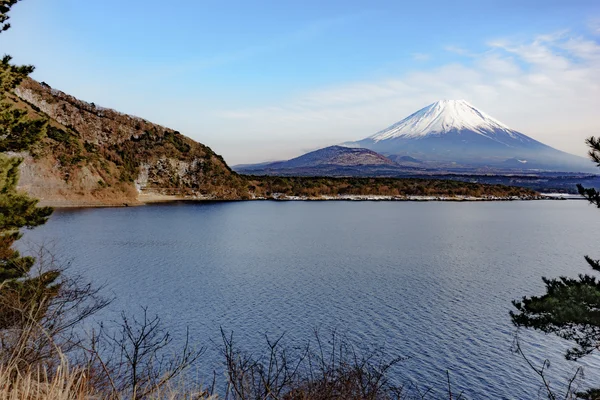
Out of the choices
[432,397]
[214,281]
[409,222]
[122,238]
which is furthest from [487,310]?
[409,222]

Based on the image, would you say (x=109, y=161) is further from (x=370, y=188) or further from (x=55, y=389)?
(x=55, y=389)

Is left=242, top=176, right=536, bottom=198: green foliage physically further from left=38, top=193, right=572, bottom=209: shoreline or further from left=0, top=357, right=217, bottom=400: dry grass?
left=0, top=357, right=217, bottom=400: dry grass

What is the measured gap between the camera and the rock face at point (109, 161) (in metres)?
73.7

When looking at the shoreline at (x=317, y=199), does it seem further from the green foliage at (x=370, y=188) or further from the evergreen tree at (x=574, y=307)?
the evergreen tree at (x=574, y=307)

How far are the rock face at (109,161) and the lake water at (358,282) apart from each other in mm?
20845

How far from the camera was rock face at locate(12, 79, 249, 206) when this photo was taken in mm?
73688

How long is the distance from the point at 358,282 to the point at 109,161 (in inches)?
2936

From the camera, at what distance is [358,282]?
85.6 feet

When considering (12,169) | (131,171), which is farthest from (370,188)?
(12,169)

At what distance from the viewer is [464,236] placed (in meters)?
48.2

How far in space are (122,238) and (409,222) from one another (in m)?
35.0

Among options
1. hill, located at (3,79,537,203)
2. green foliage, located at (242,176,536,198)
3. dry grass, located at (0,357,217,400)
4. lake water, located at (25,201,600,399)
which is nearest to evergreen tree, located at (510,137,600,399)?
lake water, located at (25,201,600,399)

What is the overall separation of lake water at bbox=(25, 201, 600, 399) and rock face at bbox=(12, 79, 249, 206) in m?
20.8

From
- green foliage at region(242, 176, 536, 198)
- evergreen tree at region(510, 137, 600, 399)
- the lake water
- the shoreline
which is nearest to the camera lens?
evergreen tree at region(510, 137, 600, 399)
